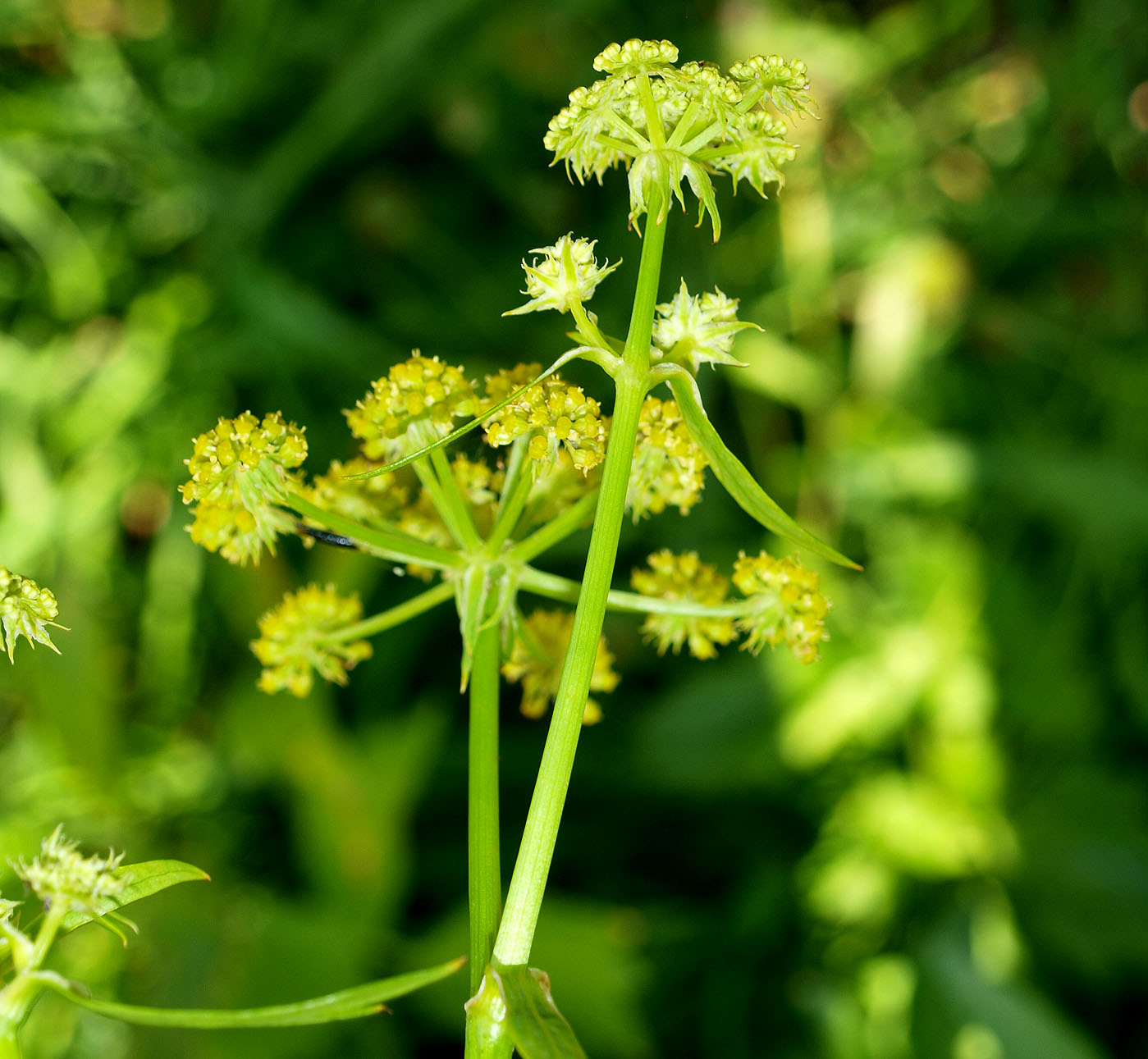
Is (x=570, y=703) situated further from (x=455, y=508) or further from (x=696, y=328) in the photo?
(x=696, y=328)

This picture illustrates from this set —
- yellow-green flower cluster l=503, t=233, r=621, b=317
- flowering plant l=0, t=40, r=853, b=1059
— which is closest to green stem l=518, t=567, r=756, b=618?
flowering plant l=0, t=40, r=853, b=1059

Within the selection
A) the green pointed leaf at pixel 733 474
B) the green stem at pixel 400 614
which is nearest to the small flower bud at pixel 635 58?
the green pointed leaf at pixel 733 474

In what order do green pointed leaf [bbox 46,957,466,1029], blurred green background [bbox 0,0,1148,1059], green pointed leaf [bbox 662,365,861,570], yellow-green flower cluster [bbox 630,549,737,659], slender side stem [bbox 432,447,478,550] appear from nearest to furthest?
1. green pointed leaf [bbox 46,957,466,1029]
2. green pointed leaf [bbox 662,365,861,570]
3. slender side stem [bbox 432,447,478,550]
4. yellow-green flower cluster [bbox 630,549,737,659]
5. blurred green background [bbox 0,0,1148,1059]

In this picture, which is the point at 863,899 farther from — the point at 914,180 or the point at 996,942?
the point at 914,180

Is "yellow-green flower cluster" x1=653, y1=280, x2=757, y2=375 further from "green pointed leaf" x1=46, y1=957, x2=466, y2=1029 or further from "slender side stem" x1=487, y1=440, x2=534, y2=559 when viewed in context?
"green pointed leaf" x1=46, y1=957, x2=466, y2=1029

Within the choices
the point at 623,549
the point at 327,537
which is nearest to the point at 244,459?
the point at 327,537

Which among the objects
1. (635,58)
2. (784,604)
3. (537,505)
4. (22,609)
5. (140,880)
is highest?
(635,58)
